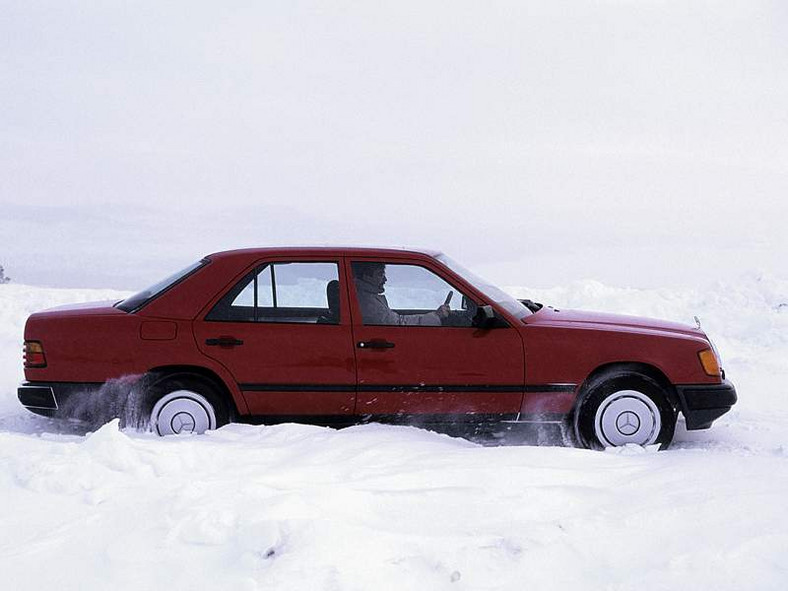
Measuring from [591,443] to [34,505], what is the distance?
11.9 feet

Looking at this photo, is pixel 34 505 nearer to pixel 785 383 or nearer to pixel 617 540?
pixel 617 540

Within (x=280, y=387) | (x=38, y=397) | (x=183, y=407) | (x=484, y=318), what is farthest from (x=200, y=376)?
(x=484, y=318)

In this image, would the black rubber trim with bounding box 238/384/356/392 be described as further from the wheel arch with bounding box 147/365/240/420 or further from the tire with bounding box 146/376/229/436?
the tire with bounding box 146/376/229/436

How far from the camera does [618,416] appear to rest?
5246mm

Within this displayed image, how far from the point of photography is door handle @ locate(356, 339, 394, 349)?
5.18 metres

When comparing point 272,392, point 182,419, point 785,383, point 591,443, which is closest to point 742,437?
point 591,443

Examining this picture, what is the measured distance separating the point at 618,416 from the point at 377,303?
1.94 meters

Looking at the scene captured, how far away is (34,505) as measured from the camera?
371cm

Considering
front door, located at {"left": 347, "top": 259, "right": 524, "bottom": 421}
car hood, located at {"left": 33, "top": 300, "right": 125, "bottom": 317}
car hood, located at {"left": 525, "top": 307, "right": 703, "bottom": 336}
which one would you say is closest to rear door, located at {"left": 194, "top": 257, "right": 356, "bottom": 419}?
front door, located at {"left": 347, "top": 259, "right": 524, "bottom": 421}

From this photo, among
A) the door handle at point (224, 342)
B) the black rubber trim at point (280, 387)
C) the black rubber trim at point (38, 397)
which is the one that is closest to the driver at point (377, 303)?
the black rubber trim at point (280, 387)

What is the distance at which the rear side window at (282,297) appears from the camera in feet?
17.4

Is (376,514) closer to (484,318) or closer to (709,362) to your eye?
(484,318)

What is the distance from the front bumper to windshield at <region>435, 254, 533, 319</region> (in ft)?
4.24

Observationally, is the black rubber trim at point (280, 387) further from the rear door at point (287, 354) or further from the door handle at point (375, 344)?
the door handle at point (375, 344)
